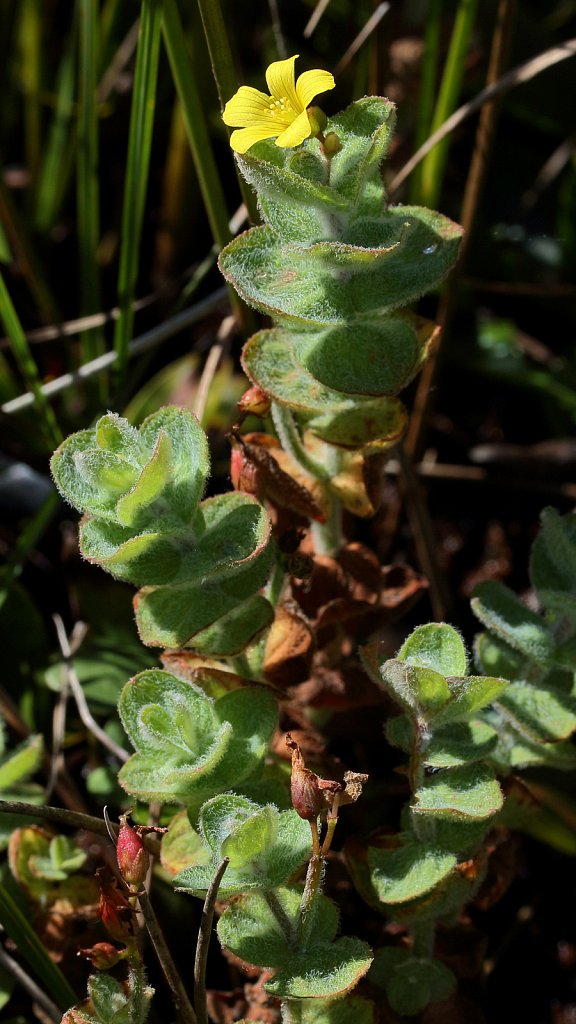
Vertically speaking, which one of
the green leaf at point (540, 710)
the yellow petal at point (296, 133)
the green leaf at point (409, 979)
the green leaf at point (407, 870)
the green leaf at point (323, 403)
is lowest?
the green leaf at point (409, 979)

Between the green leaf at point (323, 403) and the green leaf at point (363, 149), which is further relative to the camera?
the green leaf at point (323, 403)

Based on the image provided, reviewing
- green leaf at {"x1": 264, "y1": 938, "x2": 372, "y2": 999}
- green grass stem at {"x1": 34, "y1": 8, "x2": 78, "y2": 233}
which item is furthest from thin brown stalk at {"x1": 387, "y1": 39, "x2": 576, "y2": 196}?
green leaf at {"x1": 264, "y1": 938, "x2": 372, "y2": 999}

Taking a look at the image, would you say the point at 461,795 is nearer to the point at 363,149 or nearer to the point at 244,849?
the point at 244,849

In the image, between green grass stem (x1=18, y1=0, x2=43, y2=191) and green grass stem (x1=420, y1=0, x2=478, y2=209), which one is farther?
green grass stem (x1=18, y1=0, x2=43, y2=191)

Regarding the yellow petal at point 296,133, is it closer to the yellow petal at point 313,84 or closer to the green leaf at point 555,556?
the yellow petal at point 313,84

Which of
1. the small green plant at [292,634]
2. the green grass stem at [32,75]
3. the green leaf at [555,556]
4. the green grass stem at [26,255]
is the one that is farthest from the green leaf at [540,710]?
the green grass stem at [32,75]

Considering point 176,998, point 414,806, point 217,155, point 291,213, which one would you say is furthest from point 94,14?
point 176,998

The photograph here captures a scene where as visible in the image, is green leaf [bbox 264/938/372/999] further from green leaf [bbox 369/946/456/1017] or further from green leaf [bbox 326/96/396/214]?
green leaf [bbox 326/96/396/214]
